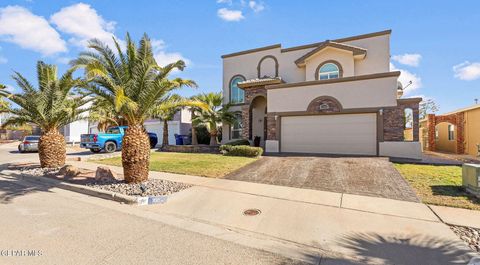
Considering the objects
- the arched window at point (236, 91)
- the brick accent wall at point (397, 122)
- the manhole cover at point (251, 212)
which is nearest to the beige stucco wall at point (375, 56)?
the brick accent wall at point (397, 122)

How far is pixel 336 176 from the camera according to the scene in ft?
27.9

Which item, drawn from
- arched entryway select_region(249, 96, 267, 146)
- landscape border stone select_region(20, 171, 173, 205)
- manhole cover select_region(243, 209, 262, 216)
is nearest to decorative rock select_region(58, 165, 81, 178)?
landscape border stone select_region(20, 171, 173, 205)

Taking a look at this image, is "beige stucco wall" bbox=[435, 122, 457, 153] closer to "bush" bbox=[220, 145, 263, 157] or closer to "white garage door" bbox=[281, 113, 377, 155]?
"white garage door" bbox=[281, 113, 377, 155]

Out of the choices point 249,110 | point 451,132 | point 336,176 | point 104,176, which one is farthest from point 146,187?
point 451,132

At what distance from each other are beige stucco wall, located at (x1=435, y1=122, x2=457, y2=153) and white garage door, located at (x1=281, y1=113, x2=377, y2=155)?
1086cm

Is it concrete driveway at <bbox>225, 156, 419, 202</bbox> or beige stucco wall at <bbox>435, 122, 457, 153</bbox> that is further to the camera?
beige stucco wall at <bbox>435, 122, 457, 153</bbox>

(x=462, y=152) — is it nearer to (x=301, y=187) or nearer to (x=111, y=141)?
(x=301, y=187)

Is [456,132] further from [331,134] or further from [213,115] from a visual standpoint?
[213,115]

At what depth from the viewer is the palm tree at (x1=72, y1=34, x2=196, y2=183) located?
7492mm

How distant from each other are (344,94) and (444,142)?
13.9 metres

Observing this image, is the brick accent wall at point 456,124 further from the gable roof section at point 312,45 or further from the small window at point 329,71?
the small window at point 329,71

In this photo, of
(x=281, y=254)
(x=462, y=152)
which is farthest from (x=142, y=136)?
(x=462, y=152)

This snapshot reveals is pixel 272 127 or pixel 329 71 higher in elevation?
pixel 329 71

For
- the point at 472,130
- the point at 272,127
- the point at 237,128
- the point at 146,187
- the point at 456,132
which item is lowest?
the point at 146,187
